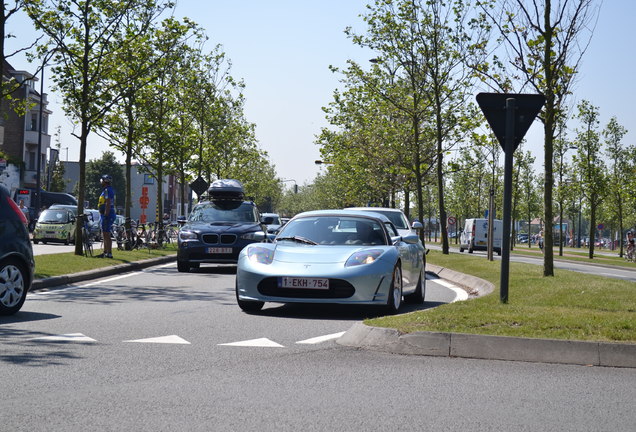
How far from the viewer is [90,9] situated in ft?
72.0

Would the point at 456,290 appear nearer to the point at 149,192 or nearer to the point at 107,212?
the point at 107,212

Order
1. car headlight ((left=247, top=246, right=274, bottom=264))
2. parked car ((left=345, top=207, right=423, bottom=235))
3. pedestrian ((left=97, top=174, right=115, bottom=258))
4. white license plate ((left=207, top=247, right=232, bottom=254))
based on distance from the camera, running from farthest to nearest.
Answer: pedestrian ((left=97, top=174, right=115, bottom=258)) → white license plate ((left=207, top=247, right=232, bottom=254)) → parked car ((left=345, top=207, right=423, bottom=235)) → car headlight ((left=247, top=246, right=274, bottom=264))

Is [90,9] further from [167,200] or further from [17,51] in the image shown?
[167,200]

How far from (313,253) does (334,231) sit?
86 centimetres

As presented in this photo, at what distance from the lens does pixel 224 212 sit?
21.9 metres

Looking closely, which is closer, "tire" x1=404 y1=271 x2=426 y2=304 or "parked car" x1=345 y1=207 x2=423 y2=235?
"tire" x1=404 y1=271 x2=426 y2=304

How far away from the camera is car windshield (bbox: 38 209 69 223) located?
37594mm

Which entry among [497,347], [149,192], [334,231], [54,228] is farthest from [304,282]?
[149,192]

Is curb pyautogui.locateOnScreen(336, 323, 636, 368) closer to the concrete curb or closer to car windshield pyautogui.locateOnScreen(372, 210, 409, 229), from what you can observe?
the concrete curb

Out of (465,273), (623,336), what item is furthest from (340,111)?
(623,336)

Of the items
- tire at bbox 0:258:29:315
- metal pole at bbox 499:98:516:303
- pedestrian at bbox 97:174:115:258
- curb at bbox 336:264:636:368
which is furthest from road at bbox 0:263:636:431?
pedestrian at bbox 97:174:115:258

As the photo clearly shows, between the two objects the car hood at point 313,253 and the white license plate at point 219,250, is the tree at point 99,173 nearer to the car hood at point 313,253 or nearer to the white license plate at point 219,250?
the white license plate at point 219,250

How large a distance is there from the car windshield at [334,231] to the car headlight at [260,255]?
0.58 metres

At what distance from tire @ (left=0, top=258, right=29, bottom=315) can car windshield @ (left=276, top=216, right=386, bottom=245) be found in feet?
10.9
